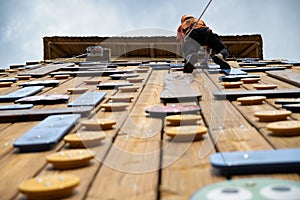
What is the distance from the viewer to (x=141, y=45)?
25.7 ft

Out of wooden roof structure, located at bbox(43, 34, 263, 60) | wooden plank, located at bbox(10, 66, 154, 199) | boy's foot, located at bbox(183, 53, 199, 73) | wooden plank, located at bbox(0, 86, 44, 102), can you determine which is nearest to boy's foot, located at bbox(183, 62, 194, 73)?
boy's foot, located at bbox(183, 53, 199, 73)

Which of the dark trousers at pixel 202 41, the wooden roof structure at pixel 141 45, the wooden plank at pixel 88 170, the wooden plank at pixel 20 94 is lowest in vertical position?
the wooden plank at pixel 88 170

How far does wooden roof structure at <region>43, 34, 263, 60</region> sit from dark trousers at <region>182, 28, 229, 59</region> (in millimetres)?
2694

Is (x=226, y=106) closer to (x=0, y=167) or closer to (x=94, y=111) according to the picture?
(x=94, y=111)

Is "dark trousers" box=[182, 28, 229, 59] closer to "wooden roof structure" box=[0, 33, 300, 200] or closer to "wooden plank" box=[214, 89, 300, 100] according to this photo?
"wooden roof structure" box=[0, 33, 300, 200]

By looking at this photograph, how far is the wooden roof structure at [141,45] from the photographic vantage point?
309 inches

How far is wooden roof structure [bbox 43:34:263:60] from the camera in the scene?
7.85 metres

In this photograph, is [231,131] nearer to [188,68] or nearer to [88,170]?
[88,170]

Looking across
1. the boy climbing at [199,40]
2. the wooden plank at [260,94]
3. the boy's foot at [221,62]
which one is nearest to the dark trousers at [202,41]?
the boy climbing at [199,40]

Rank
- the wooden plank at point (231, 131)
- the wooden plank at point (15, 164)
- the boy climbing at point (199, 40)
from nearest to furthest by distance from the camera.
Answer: the wooden plank at point (15, 164) → the wooden plank at point (231, 131) → the boy climbing at point (199, 40)

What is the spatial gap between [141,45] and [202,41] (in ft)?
9.49

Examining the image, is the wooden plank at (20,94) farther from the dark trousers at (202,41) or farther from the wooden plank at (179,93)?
the dark trousers at (202,41)

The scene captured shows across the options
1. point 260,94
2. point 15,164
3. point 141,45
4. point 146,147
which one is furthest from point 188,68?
point 141,45

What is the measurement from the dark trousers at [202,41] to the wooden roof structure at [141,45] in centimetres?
269
